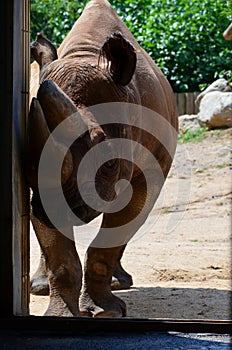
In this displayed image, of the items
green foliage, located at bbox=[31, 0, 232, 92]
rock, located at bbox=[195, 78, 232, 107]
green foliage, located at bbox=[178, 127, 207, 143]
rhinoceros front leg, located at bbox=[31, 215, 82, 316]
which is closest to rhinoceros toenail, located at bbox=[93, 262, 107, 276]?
rhinoceros front leg, located at bbox=[31, 215, 82, 316]

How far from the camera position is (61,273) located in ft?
16.4

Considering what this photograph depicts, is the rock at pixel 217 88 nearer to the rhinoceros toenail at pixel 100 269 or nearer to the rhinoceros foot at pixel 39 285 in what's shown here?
the rhinoceros foot at pixel 39 285

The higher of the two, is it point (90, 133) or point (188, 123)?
point (188, 123)

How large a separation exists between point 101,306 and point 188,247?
3.39m

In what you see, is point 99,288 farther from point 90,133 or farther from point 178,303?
point 90,133

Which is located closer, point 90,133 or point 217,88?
point 90,133

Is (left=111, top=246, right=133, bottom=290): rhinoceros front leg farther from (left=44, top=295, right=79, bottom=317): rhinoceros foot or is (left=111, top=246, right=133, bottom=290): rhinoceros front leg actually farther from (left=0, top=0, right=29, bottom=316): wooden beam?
(left=0, top=0, right=29, bottom=316): wooden beam

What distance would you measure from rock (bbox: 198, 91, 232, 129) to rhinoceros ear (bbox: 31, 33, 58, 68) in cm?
890

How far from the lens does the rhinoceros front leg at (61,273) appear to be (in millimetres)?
4953

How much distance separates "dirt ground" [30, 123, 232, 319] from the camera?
609cm

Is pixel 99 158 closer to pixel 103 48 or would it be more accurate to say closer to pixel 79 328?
pixel 103 48

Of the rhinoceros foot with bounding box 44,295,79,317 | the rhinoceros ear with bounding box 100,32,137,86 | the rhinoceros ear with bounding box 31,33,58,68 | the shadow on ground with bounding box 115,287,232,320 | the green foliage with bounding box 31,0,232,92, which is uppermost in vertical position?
the green foliage with bounding box 31,0,232,92
